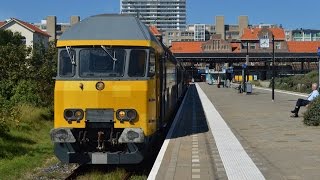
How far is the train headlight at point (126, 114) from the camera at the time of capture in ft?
37.6

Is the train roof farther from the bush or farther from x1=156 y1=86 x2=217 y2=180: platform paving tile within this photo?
the bush

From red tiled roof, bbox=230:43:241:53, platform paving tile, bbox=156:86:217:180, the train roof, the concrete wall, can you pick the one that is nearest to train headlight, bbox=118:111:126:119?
platform paving tile, bbox=156:86:217:180

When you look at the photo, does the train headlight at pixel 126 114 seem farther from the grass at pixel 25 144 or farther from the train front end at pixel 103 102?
the grass at pixel 25 144

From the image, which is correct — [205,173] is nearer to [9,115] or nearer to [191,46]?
[9,115]

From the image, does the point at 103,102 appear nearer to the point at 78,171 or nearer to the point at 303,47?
the point at 78,171

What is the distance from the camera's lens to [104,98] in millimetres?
11484

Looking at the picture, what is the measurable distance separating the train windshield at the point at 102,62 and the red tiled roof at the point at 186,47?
11972 centimetres

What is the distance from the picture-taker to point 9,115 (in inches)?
717

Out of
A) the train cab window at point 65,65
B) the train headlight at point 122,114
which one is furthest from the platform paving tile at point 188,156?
the train cab window at point 65,65

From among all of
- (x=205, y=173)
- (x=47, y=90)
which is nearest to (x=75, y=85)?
(x=205, y=173)

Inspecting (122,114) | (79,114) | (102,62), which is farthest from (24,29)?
(122,114)

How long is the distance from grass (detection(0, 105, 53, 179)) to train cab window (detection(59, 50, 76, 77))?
101 inches

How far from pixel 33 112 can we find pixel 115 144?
1101cm

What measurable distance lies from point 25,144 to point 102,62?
6089mm
